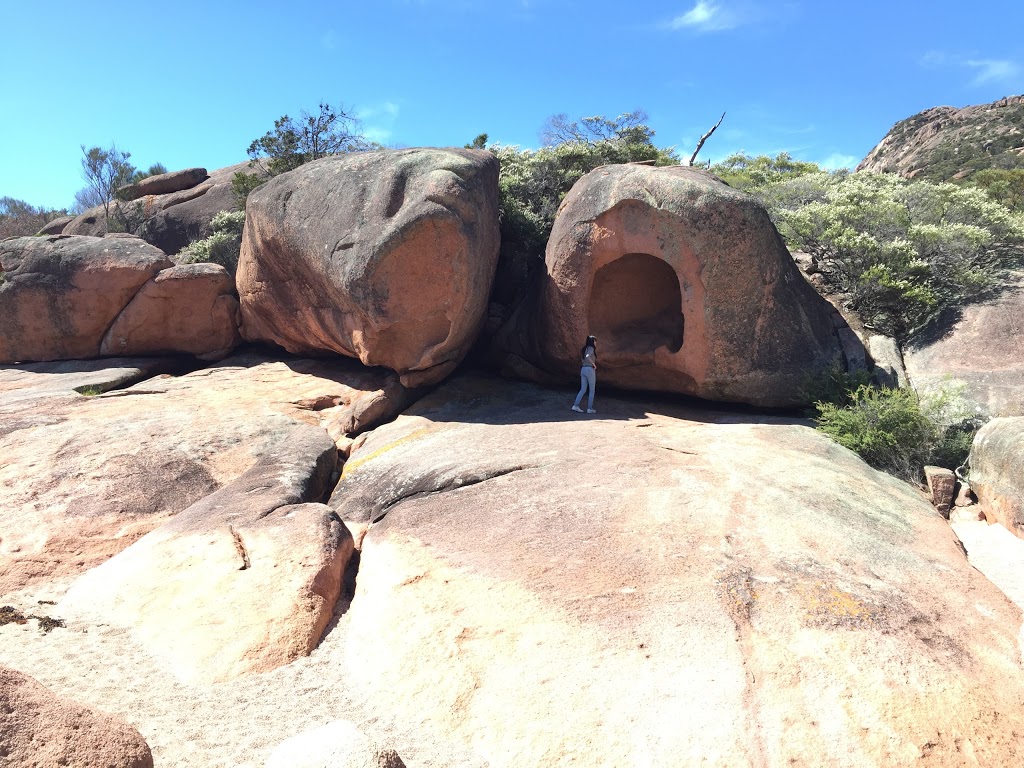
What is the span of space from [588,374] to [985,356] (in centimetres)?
477

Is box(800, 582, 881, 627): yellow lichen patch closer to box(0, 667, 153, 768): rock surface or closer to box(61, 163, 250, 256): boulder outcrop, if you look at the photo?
box(0, 667, 153, 768): rock surface

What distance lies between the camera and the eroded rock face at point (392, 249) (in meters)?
8.44

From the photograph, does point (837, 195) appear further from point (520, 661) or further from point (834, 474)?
point (520, 661)

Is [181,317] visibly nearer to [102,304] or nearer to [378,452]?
[102,304]

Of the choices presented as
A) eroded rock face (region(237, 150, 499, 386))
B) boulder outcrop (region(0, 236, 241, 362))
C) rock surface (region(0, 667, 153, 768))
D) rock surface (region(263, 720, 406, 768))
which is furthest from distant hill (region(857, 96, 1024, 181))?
rock surface (region(0, 667, 153, 768))

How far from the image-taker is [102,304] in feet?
36.7


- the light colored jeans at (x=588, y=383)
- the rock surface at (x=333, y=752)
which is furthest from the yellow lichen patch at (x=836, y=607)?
the light colored jeans at (x=588, y=383)

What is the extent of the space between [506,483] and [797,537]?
2.48 meters

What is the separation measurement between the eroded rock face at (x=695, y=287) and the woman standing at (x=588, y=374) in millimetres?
372

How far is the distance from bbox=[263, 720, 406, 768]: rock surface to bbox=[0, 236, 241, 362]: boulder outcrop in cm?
997

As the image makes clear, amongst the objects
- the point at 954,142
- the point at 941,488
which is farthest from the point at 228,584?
the point at 954,142

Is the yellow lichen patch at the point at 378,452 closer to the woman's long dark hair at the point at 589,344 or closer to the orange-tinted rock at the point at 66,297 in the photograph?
the woman's long dark hair at the point at 589,344

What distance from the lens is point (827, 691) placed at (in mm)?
3564

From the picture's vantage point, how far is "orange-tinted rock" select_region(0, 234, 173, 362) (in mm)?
11156
